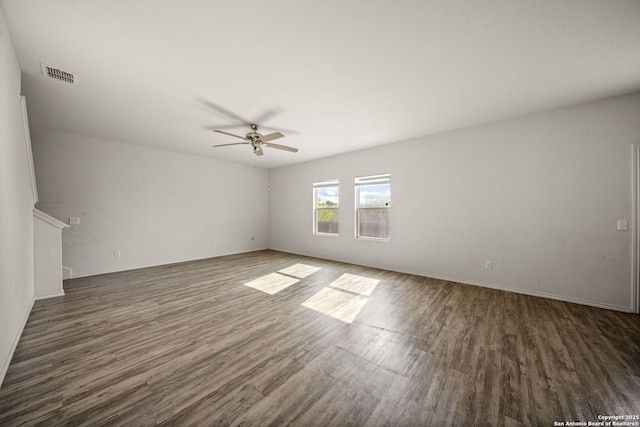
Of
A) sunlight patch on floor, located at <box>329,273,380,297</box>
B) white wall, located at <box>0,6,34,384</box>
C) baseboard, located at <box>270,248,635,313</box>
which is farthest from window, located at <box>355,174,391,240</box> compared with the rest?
white wall, located at <box>0,6,34,384</box>

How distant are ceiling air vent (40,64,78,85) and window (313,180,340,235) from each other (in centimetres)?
467

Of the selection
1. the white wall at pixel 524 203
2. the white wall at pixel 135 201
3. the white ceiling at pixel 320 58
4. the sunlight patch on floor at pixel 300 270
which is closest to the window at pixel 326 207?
the white wall at pixel 524 203

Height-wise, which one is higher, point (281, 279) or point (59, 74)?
point (59, 74)

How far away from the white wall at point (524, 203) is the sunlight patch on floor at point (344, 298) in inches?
48.2

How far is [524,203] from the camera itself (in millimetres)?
3424

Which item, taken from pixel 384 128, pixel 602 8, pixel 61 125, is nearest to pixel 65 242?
pixel 61 125

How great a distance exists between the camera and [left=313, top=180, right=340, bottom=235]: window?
19.6 ft

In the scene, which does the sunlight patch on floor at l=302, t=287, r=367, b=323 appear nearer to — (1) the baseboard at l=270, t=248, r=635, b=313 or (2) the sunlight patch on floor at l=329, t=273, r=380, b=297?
(2) the sunlight patch on floor at l=329, t=273, r=380, b=297

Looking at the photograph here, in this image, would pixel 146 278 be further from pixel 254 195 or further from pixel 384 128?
pixel 384 128

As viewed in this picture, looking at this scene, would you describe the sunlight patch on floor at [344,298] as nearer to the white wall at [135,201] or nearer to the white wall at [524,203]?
the white wall at [524,203]

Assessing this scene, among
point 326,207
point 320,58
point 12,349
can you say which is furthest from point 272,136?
point 12,349

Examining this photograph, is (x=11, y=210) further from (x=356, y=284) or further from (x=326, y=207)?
(x=326, y=207)

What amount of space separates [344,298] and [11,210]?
3.54m

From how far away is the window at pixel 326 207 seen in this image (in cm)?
597
